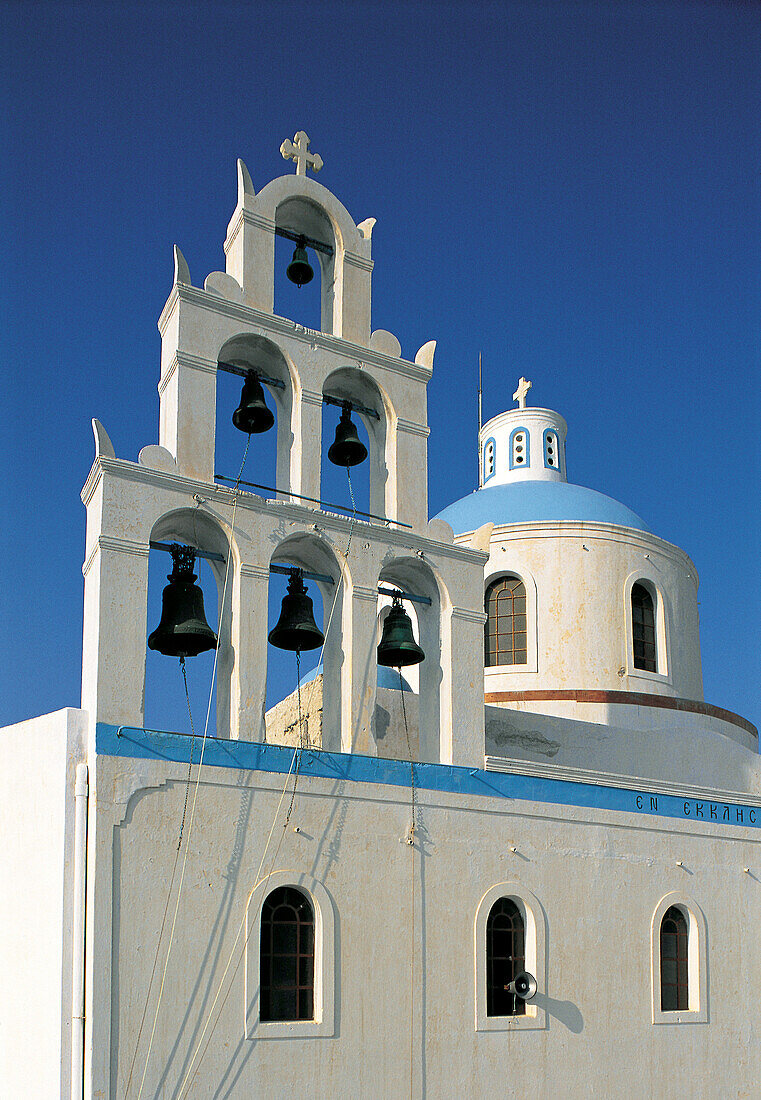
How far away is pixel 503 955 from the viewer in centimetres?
1166

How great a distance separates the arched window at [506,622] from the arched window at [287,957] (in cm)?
776

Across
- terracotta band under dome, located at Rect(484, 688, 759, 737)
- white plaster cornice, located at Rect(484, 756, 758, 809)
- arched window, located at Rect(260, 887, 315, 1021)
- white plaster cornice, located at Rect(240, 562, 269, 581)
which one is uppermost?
white plaster cornice, located at Rect(240, 562, 269, 581)

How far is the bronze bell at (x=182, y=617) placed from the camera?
10930mm

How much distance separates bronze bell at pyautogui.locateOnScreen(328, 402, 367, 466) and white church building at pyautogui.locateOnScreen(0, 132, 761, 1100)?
4 cm

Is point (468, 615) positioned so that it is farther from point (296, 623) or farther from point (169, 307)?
point (169, 307)

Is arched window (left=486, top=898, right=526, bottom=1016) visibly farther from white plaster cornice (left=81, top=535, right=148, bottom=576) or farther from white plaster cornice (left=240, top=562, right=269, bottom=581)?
white plaster cornice (left=81, top=535, right=148, bottom=576)

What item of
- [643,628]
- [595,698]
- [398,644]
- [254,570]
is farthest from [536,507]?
[254,570]

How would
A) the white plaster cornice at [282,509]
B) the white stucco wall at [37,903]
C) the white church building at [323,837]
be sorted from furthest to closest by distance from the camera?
the white plaster cornice at [282,509] < the white church building at [323,837] < the white stucco wall at [37,903]

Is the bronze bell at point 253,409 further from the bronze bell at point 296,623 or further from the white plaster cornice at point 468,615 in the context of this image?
the white plaster cornice at point 468,615

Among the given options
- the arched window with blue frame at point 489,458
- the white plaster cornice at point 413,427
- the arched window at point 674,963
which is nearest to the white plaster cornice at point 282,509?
the white plaster cornice at point 413,427

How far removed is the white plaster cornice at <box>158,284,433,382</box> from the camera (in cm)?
1150

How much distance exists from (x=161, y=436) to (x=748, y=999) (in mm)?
8957

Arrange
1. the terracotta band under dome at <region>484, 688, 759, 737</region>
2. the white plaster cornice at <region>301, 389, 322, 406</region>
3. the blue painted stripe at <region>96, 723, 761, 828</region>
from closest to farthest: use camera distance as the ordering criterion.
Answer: the blue painted stripe at <region>96, 723, 761, 828</region>, the white plaster cornice at <region>301, 389, 322, 406</region>, the terracotta band under dome at <region>484, 688, 759, 737</region>

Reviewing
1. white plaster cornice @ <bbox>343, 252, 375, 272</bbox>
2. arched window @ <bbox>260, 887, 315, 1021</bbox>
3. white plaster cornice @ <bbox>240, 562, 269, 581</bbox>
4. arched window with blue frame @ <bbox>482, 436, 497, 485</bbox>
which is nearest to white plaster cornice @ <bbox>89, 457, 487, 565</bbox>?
white plaster cornice @ <bbox>240, 562, 269, 581</bbox>
